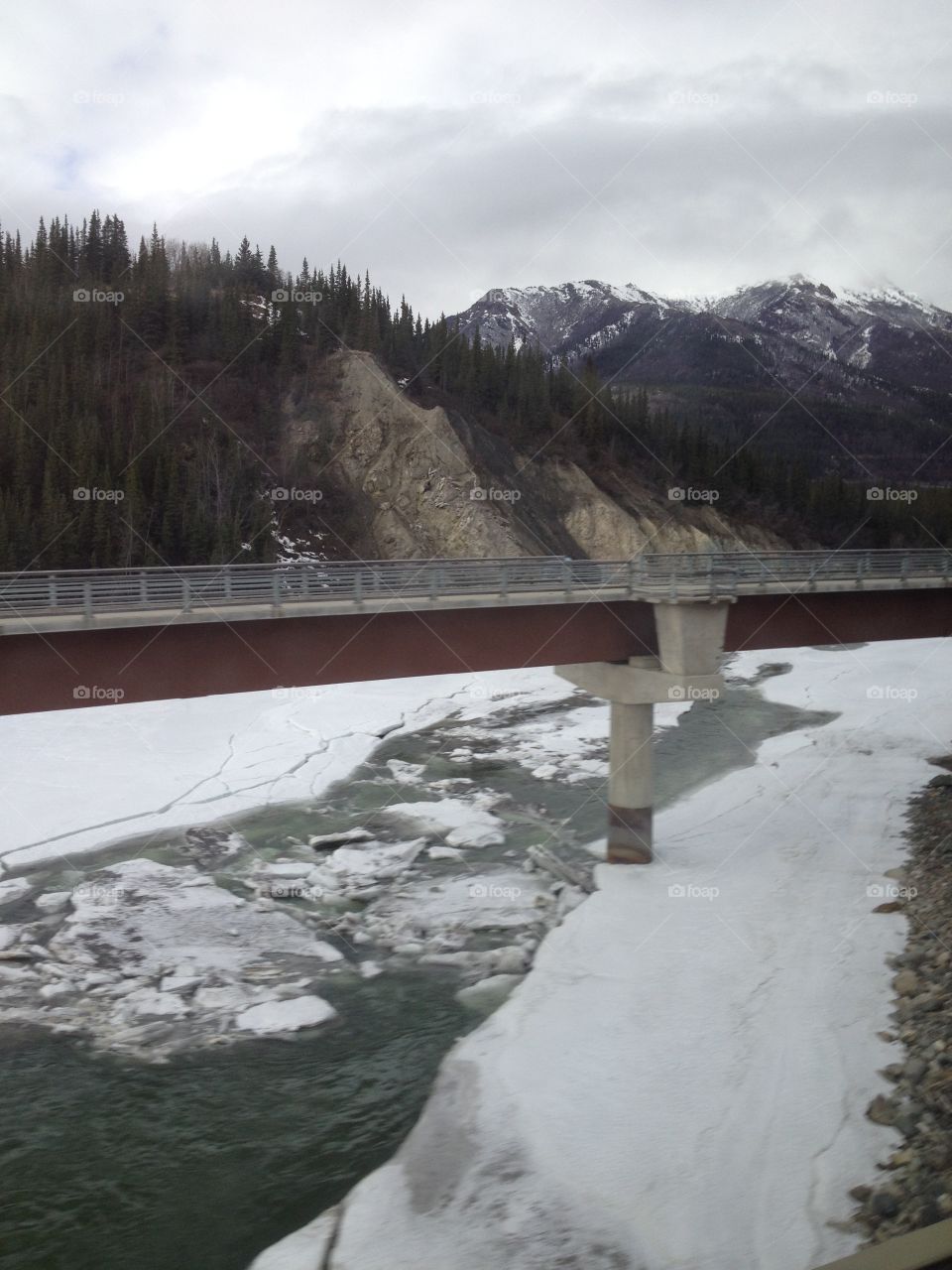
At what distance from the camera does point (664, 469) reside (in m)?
91.1

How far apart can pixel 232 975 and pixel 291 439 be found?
62233mm

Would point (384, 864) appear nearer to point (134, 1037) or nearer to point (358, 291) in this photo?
point (134, 1037)

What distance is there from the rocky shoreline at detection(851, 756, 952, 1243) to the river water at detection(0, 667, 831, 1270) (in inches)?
264

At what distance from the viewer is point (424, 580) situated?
23141 mm

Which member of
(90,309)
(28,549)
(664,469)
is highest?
(90,309)

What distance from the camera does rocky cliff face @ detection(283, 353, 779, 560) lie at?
68625 mm

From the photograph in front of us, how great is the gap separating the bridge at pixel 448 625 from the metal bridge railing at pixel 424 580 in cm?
5

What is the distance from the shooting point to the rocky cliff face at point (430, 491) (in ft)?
225

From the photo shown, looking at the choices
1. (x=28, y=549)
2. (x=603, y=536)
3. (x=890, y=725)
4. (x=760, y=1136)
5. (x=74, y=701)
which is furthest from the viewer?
(x=603, y=536)

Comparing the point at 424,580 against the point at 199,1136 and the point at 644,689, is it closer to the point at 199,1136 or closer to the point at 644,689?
the point at 644,689

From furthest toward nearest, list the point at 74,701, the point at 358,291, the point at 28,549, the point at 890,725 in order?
1. the point at 358,291
2. the point at 28,549
3. the point at 890,725
4. the point at 74,701

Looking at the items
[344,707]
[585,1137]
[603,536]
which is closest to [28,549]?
[344,707]

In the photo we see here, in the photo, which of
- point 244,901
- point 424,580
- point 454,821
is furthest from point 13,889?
point 424,580

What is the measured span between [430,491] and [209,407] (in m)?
20.7
